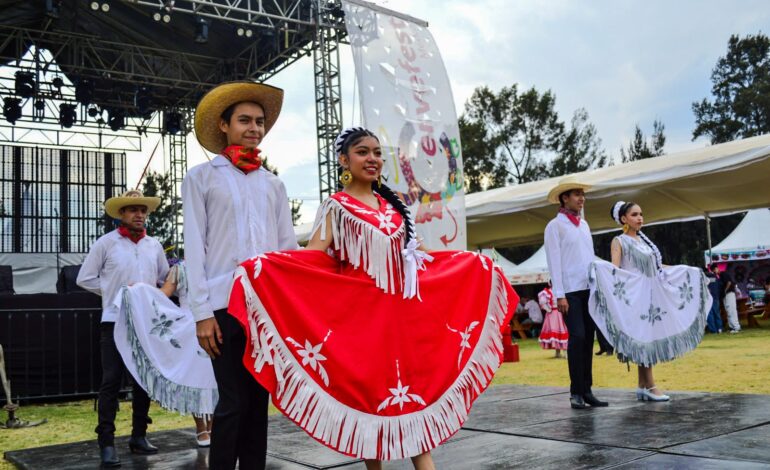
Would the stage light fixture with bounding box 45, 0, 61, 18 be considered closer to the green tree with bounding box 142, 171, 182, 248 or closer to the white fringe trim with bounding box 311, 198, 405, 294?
the white fringe trim with bounding box 311, 198, 405, 294

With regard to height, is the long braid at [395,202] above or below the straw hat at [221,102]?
below

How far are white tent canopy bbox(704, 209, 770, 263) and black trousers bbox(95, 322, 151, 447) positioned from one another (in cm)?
1464

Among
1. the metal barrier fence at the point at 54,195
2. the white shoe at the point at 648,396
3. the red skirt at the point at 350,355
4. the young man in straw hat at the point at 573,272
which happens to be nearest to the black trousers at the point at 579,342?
the young man in straw hat at the point at 573,272

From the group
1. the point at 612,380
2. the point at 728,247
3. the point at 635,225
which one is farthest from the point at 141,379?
the point at 728,247

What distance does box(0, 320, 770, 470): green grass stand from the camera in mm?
5836

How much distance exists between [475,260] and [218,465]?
56.2 inches

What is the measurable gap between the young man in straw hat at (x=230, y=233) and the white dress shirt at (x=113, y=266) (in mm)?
2097

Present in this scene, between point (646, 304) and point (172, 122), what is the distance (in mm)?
15800

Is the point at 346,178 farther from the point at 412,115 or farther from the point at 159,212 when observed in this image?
the point at 159,212

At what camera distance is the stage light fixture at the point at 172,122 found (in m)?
18.7

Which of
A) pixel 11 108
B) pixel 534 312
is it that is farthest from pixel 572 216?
pixel 11 108

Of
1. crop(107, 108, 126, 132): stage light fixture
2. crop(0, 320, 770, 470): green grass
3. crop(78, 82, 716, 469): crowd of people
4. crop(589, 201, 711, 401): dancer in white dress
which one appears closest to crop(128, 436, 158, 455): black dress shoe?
crop(0, 320, 770, 470): green grass

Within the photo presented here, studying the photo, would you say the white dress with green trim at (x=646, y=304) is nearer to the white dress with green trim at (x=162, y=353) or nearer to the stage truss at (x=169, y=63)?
the white dress with green trim at (x=162, y=353)

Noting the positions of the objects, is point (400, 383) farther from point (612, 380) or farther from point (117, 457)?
point (612, 380)
